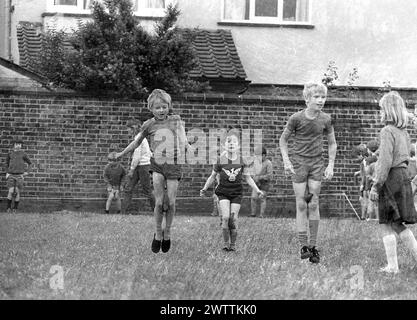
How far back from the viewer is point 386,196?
31.8 ft

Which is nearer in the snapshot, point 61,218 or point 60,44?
point 61,218

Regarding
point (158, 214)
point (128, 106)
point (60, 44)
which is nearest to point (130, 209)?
point (128, 106)

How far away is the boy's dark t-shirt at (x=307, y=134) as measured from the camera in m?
10.7

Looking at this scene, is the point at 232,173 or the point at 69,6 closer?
the point at 232,173

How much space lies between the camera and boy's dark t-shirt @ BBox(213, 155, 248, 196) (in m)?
12.0

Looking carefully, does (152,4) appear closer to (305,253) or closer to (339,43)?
(339,43)

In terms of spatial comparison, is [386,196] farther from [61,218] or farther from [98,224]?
[61,218]

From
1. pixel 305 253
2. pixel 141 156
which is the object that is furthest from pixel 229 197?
pixel 141 156

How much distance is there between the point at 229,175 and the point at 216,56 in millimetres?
11350

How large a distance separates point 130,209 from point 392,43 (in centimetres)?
805

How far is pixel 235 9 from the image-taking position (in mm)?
23938

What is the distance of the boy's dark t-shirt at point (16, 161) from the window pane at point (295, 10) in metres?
7.67

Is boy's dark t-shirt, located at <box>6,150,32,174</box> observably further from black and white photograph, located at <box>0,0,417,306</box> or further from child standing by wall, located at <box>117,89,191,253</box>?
child standing by wall, located at <box>117,89,191,253</box>

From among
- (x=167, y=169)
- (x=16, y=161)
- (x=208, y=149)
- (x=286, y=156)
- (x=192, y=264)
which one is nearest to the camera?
(x=192, y=264)
